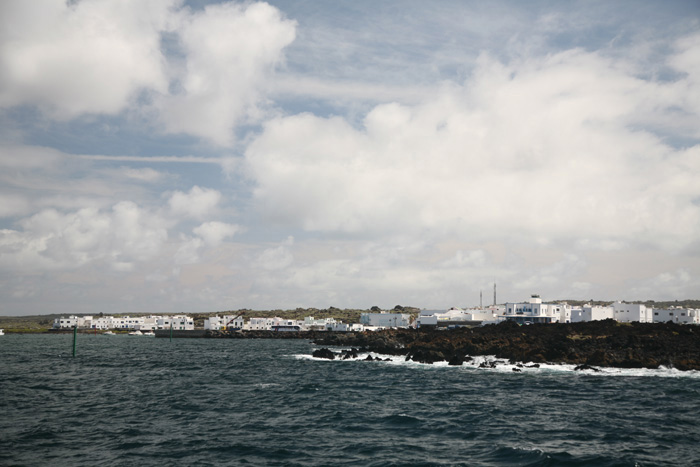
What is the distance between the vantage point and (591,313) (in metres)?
156

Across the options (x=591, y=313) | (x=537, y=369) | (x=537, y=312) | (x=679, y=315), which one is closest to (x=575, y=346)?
(x=537, y=369)

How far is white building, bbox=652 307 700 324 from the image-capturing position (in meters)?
156

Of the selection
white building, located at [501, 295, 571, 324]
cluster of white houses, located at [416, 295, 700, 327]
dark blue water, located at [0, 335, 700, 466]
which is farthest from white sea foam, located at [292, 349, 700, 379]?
white building, located at [501, 295, 571, 324]

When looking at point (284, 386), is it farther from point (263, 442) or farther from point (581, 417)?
point (581, 417)

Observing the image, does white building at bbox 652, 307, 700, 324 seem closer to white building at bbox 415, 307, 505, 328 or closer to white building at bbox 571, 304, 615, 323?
white building at bbox 571, 304, 615, 323

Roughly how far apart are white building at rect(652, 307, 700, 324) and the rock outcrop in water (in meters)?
61.8

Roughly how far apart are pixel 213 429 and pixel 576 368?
53.0m

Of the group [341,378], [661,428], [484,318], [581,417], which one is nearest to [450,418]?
[581,417]

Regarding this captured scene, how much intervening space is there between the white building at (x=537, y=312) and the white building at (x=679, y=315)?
2926 cm

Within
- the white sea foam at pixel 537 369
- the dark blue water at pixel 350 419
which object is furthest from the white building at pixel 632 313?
the dark blue water at pixel 350 419

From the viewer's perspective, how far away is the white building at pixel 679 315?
513 feet

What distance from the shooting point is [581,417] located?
37.1 m

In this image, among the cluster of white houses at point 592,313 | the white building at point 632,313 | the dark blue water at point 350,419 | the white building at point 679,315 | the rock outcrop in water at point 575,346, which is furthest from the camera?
the cluster of white houses at point 592,313

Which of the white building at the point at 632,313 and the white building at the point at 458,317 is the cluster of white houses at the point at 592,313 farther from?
the white building at the point at 458,317
